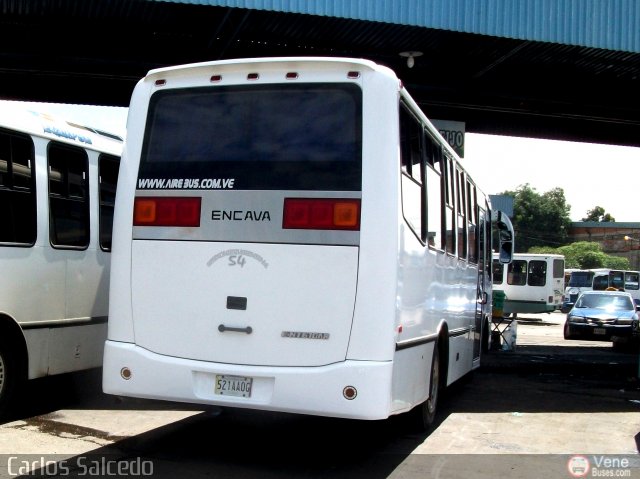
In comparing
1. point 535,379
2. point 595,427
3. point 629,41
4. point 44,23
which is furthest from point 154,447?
point 629,41

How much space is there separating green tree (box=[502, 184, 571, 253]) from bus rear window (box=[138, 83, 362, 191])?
9993 centimetres

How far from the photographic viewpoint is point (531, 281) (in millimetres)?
35906

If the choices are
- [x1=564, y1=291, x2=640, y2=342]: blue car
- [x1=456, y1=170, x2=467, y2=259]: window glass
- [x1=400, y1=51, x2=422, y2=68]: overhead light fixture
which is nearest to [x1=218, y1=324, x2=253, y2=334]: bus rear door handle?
[x1=456, y1=170, x2=467, y2=259]: window glass

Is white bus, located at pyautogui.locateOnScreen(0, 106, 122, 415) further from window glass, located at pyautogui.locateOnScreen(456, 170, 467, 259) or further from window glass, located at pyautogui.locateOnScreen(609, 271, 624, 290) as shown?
window glass, located at pyautogui.locateOnScreen(609, 271, 624, 290)

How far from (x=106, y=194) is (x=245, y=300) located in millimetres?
3679

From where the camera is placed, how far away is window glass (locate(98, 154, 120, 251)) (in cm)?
913

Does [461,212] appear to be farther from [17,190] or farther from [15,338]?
[15,338]

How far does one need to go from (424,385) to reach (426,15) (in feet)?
23.6

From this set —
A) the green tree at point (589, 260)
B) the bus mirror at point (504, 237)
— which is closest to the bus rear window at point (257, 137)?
the bus mirror at point (504, 237)

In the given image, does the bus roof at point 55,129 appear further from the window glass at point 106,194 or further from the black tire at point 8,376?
the black tire at point 8,376

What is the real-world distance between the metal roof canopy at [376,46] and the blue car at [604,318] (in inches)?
238

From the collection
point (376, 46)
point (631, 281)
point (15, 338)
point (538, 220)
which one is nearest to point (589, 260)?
point (538, 220)

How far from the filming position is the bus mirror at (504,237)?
15555 millimetres

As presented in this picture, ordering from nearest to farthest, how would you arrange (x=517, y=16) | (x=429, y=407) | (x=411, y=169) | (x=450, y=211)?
(x=411, y=169), (x=429, y=407), (x=450, y=211), (x=517, y=16)
